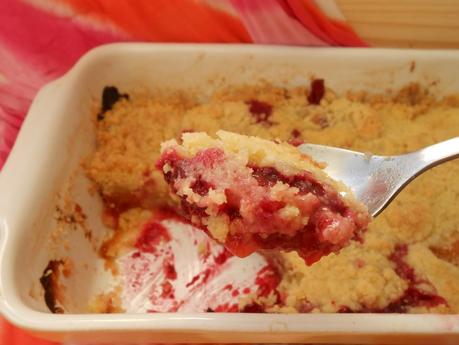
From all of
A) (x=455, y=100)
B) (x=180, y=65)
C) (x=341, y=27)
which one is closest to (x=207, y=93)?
(x=180, y=65)

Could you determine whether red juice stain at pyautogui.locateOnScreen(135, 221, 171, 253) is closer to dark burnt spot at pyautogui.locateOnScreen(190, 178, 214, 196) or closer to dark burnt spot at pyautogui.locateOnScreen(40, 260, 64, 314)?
dark burnt spot at pyautogui.locateOnScreen(40, 260, 64, 314)

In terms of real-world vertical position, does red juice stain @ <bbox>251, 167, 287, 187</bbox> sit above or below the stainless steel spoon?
above

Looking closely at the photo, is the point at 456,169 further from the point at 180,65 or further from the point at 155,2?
the point at 155,2

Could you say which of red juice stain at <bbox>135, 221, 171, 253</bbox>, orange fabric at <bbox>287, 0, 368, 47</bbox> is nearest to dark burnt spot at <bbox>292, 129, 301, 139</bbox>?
orange fabric at <bbox>287, 0, 368, 47</bbox>

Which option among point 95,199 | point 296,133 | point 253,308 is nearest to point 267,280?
point 253,308

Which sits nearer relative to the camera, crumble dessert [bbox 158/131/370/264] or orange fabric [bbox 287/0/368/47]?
crumble dessert [bbox 158/131/370/264]

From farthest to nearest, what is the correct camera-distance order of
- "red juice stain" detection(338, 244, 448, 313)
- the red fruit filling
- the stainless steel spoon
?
"red juice stain" detection(338, 244, 448, 313) → the stainless steel spoon → the red fruit filling

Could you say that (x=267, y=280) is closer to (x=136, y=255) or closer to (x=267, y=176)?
(x=136, y=255)
